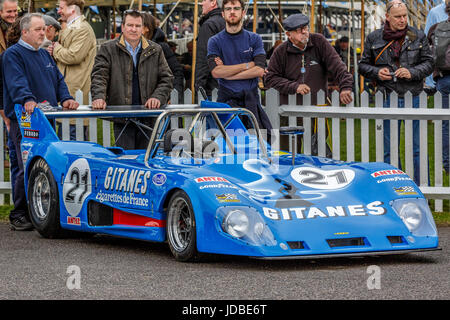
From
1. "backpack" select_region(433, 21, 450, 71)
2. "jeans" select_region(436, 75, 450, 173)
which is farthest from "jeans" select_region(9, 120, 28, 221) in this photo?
"backpack" select_region(433, 21, 450, 71)

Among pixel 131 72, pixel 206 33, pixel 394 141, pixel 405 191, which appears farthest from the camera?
pixel 206 33

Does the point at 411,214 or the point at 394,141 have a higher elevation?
the point at 394,141

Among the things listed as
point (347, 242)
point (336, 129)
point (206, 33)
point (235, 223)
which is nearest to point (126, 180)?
point (235, 223)

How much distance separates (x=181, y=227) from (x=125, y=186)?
0.70 m

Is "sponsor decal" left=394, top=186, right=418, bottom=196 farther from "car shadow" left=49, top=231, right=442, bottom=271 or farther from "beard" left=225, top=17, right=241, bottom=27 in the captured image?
"beard" left=225, top=17, right=241, bottom=27

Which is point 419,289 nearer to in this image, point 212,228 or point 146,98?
point 212,228

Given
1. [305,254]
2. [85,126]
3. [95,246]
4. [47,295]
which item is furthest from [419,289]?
[85,126]

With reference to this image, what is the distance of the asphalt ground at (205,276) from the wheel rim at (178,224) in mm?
158

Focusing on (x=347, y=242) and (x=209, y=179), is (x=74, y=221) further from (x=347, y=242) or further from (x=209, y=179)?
(x=347, y=242)

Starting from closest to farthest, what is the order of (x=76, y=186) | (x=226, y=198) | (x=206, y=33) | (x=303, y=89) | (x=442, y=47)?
(x=226, y=198)
(x=76, y=186)
(x=303, y=89)
(x=206, y=33)
(x=442, y=47)

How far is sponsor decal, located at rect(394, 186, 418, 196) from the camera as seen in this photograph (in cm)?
702

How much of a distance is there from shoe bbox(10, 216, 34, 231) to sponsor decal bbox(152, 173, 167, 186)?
86.9 inches

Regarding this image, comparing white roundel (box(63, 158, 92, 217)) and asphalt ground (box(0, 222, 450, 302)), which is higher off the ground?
white roundel (box(63, 158, 92, 217))

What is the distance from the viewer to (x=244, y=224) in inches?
257
